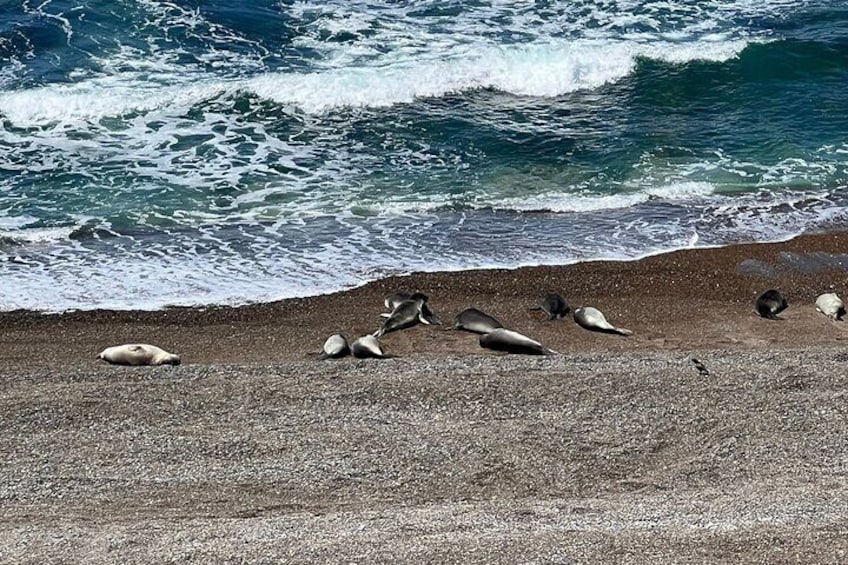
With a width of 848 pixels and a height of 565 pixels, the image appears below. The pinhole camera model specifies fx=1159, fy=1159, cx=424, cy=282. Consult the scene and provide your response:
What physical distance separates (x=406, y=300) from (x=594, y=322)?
1.78 meters

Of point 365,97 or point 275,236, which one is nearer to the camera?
point 275,236

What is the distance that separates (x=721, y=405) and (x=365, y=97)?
33.5ft

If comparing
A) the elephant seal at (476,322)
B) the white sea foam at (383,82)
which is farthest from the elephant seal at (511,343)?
the white sea foam at (383,82)

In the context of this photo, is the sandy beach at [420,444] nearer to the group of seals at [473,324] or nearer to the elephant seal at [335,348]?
the group of seals at [473,324]

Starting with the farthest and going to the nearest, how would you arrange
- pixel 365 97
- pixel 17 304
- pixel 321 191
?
pixel 365 97
pixel 321 191
pixel 17 304

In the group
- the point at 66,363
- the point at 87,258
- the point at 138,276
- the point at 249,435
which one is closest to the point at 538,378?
the point at 249,435

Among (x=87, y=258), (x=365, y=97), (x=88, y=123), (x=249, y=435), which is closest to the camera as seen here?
(x=249, y=435)

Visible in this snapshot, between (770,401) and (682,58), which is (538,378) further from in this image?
(682,58)

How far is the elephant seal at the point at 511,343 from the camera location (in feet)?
32.9

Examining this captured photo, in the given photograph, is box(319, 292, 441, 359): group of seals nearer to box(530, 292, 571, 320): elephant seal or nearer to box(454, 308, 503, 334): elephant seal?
box(454, 308, 503, 334): elephant seal

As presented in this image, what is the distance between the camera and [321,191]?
564 inches

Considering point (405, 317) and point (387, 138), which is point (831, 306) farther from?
point (387, 138)

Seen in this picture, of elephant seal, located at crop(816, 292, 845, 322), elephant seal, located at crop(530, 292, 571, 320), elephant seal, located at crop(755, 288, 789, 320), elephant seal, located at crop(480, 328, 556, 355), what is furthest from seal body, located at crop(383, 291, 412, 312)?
elephant seal, located at crop(816, 292, 845, 322)

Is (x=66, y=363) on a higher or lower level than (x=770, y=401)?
lower
